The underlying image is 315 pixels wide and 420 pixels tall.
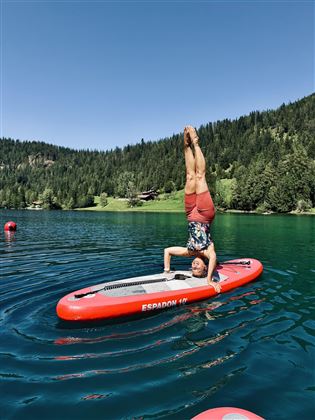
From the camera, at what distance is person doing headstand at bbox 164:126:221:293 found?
1205 cm

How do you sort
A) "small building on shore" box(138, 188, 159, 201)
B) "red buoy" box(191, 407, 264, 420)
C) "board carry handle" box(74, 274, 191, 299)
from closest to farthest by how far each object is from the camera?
"red buoy" box(191, 407, 264, 420)
"board carry handle" box(74, 274, 191, 299)
"small building on shore" box(138, 188, 159, 201)

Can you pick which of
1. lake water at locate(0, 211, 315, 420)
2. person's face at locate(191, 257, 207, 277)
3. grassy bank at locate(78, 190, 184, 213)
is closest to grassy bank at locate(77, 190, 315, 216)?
grassy bank at locate(78, 190, 184, 213)

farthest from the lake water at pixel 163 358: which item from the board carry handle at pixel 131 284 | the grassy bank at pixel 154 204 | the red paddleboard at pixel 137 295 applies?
the grassy bank at pixel 154 204

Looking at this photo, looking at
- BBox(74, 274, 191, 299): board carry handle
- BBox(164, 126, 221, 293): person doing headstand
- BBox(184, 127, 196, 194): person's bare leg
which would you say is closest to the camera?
BBox(74, 274, 191, 299): board carry handle

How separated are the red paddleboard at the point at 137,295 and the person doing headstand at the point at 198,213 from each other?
597 mm

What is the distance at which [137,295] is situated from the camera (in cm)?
1022

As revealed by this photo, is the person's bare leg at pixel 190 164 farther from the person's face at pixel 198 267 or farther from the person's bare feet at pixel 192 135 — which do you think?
the person's face at pixel 198 267

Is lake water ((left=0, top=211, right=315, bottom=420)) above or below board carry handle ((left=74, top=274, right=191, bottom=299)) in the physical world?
below

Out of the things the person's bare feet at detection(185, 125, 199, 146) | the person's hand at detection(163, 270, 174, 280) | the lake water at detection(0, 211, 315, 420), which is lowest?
the lake water at detection(0, 211, 315, 420)

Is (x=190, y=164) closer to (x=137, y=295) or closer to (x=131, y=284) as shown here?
(x=131, y=284)

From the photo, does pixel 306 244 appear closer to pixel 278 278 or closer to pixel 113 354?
pixel 278 278

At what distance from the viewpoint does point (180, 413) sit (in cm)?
530

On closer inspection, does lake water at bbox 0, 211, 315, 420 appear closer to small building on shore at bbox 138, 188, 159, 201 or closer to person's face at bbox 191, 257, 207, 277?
person's face at bbox 191, 257, 207, 277

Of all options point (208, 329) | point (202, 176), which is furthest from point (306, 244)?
point (208, 329)
